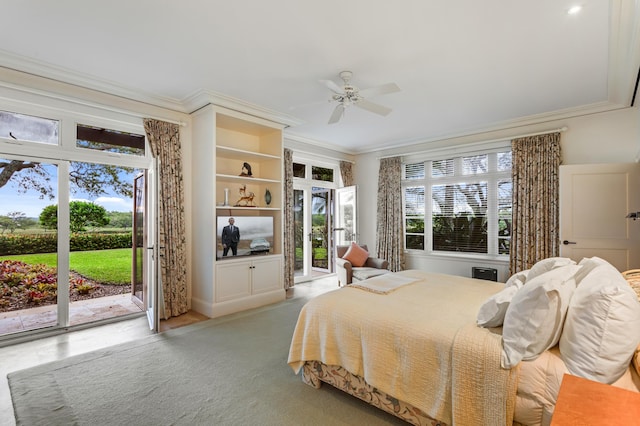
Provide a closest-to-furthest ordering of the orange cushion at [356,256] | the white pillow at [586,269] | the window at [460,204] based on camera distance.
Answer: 1. the white pillow at [586,269]
2. the window at [460,204]
3. the orange cushion at [356,256]

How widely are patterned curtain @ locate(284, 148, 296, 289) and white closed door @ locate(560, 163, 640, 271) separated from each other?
3862 mm

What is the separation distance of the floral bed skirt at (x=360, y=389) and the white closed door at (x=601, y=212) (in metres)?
3.37

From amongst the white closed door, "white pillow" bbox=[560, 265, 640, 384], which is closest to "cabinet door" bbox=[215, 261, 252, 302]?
"white pillow" bbox=[560, 265, 640, 384]

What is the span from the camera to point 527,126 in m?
4.82

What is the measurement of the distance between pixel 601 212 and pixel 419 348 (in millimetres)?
3595

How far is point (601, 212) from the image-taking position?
3883mm

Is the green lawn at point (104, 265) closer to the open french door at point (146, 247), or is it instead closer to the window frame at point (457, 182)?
the open french door at point (146, 247)

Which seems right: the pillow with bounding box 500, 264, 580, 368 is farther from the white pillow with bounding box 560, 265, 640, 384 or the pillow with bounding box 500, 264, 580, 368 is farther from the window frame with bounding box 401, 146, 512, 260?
the window frame with bounding box 401, 146, 512, 260

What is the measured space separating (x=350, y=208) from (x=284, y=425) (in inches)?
193

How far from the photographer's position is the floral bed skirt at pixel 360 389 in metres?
1.89

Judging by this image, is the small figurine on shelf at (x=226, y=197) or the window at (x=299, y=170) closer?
the small figurine on shelf at (x=226, y=197)

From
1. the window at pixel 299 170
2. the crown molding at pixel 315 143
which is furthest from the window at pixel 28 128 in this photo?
the window at pixel 299 170

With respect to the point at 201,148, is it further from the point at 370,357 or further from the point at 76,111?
the point at 370,357

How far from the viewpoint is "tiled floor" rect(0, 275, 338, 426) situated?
2.42 meters
